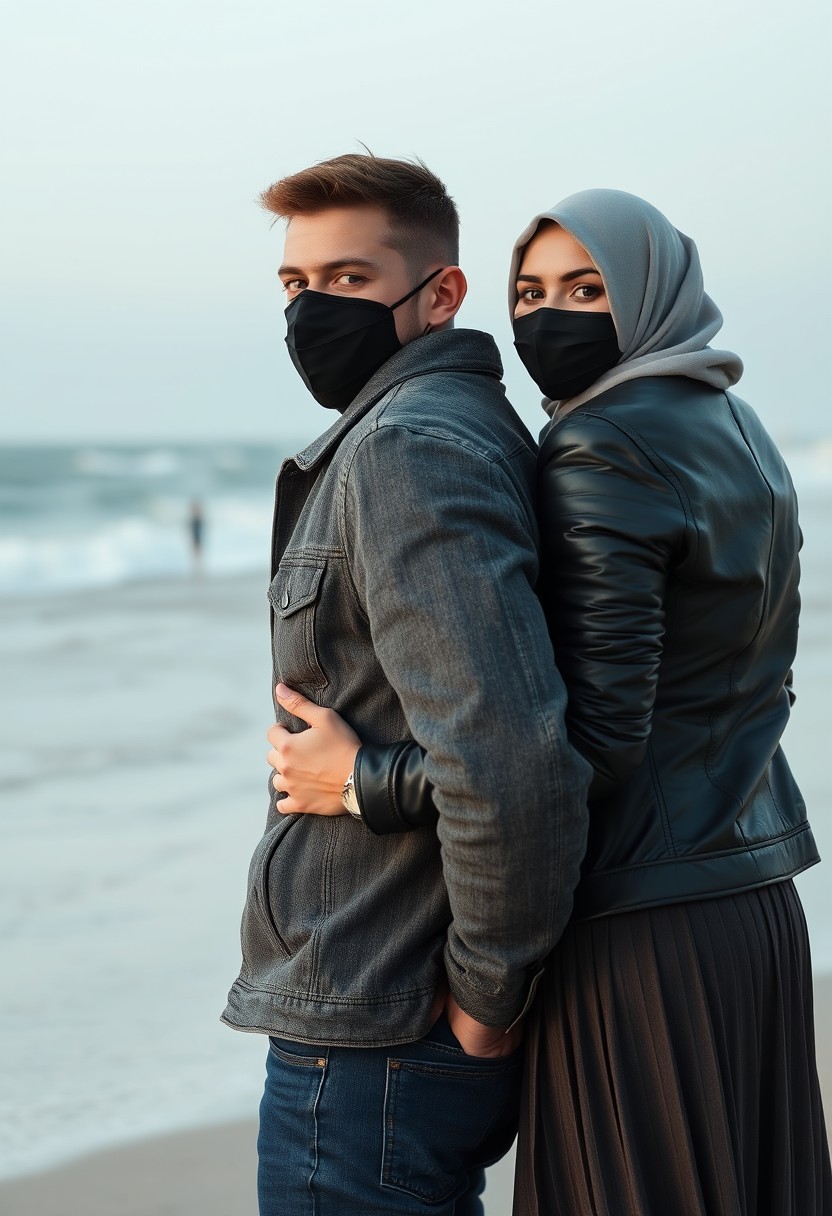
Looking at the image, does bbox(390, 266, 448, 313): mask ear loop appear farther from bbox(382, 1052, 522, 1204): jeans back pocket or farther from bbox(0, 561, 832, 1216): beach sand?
bbox(0, 561, 832, 1216): beach sand

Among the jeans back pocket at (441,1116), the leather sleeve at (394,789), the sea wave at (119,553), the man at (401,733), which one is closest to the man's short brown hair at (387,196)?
the man at (401,733)

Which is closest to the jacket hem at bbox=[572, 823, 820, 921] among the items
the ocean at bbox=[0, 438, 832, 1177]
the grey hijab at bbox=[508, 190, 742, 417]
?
the grey hijab at bbox=[508, 190, 742, 417]

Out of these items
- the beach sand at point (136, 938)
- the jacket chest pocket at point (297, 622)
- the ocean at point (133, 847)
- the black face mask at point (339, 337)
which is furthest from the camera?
the ocean at point (133, 847)

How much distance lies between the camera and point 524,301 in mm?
2141

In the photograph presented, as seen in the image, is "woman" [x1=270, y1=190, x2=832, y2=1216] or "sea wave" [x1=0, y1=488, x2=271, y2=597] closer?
"woman" [x1=270, y1=190, x2=832, y2=1216]

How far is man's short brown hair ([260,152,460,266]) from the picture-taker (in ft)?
6.67

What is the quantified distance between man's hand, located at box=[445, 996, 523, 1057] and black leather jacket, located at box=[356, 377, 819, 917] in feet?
0.72

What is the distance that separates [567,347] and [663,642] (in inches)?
20.0

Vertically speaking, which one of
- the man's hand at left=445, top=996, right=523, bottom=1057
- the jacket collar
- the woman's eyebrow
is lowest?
the man's hand at left=445, top=996, right=523, bottom=1057

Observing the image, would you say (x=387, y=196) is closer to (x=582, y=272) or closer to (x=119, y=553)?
(x=582, y=272)

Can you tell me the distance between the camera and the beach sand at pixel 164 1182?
327 centimetres

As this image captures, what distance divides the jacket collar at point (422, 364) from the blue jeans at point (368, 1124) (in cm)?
88

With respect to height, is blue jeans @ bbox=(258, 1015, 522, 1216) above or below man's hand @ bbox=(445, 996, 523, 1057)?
below

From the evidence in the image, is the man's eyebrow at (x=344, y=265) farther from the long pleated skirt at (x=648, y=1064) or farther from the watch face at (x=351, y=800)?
the long pleated skirt at (x=648, y=1064)
